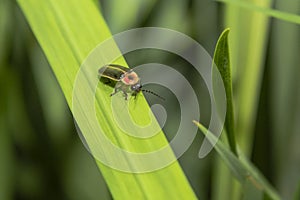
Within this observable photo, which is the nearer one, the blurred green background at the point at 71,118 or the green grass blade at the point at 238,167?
the green grass blade at the point at 238,167

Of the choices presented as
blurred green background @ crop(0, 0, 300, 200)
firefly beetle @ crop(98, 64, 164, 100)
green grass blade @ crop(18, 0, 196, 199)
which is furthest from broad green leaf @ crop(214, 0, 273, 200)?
green grass blade @ crop(18, 0, 196, 199)

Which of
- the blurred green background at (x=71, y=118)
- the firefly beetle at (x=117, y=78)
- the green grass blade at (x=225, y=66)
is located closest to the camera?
the green grass blade at (x=225, y=66)

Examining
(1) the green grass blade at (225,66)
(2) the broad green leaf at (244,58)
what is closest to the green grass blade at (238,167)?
(1) the green grass blade at (225,66)

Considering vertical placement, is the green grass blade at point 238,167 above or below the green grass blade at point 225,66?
below

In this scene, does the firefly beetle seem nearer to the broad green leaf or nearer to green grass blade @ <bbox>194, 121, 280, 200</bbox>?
green grass blade @ <bbox>194, 121, 280, 200</bbox>

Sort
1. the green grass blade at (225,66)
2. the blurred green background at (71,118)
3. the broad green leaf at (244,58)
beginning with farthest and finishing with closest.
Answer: the blurred green background at (71,118), the broad green leaf at (244,58), the green grass blade at (225,66)

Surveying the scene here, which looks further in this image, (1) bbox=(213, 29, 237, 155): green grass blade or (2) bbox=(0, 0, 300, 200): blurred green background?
(2) bbox=(0, 0, 300, 200): blurred green background

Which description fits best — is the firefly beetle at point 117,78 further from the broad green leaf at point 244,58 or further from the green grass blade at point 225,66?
the broad green leaf at point 244,58
